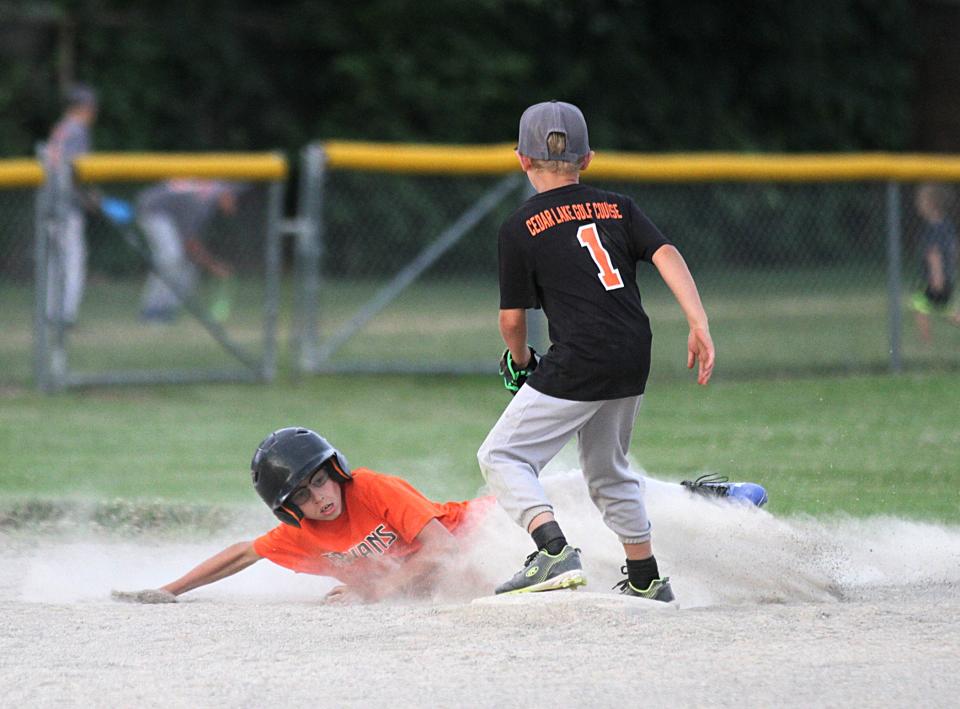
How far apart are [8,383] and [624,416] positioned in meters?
7.32

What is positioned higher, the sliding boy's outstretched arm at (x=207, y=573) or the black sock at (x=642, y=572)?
the black sock at (x=642, y=572)

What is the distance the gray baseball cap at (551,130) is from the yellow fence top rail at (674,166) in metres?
6.20

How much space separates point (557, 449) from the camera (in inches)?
195

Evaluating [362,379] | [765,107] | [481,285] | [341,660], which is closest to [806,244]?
[481,285]

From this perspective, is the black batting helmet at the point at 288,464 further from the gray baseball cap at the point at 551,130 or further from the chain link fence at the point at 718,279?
the chain link fence at the point at 718,279

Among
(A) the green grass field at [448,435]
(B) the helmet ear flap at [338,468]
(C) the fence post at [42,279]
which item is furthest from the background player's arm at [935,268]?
(B) the helmet ear flap at [338,468]

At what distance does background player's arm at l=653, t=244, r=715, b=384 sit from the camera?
15.5ft

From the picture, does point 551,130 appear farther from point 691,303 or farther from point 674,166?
point 674,166

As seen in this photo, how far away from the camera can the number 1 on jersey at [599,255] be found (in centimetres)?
483

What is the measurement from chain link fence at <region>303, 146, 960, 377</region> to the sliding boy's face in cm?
614

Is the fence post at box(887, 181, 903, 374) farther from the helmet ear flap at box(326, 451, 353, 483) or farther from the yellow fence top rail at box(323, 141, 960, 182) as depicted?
the helmet ear flap at box(326, 451, 353, 483)

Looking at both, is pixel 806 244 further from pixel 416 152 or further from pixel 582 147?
pixel 582 147

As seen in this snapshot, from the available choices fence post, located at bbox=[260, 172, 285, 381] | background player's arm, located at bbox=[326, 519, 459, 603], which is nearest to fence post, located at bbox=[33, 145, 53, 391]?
fence post, located at bbox=[260, 172, 285, 381]

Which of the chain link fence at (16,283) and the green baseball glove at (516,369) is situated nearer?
the green baseball glove at (516,369)
